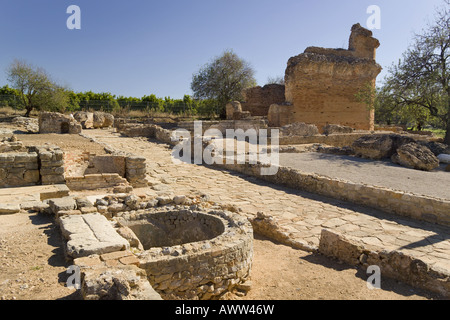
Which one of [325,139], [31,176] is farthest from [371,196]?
[325,139]

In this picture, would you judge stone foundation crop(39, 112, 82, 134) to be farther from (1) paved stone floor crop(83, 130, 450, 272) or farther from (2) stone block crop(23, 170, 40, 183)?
(2) stone block crop(23, 170, 40, 183)

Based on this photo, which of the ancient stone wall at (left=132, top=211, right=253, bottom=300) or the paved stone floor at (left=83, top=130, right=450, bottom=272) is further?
the paved stone floor at (left=83, top=130, right=450, bottom=272)

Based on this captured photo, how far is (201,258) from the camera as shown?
125 inches

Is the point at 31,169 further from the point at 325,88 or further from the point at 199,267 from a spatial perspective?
the point at 325,88

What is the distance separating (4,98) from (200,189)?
27.2 metres

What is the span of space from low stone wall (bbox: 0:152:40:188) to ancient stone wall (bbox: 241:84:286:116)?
19.6 meters

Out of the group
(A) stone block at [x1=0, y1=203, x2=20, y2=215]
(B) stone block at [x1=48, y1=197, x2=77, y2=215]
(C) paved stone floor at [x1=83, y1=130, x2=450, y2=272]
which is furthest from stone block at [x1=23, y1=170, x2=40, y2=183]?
(C) paved stone floor at [x1=83, y1=130, x2=450, y2=272]

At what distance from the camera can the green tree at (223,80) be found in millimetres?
28281

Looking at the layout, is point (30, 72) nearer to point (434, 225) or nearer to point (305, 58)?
point (305, 58)

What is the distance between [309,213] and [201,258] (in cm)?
350

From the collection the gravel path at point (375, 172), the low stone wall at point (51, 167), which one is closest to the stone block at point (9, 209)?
the low stone wall at point (51, 167)

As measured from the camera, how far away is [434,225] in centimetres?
546

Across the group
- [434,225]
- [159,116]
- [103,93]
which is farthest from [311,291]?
[103,93]

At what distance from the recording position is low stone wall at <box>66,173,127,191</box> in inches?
275
